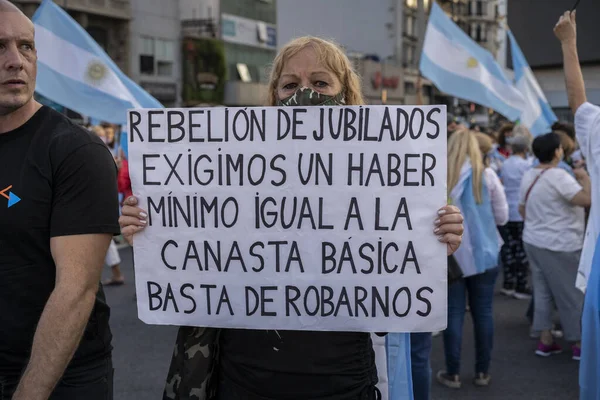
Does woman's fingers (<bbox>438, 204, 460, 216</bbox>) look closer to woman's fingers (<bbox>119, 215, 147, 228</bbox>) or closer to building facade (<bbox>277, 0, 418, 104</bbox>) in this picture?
woman's fingers (<bbox>119, 215, 147, 228</bbox>)

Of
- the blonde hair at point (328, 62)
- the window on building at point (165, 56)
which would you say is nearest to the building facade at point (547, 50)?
the window on building at point (165, 56)

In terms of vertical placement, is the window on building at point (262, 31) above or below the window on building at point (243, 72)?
above

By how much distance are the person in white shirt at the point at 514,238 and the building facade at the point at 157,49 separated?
27.2 m

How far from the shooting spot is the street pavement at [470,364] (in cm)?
477

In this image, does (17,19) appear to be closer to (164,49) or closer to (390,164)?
(390,164)

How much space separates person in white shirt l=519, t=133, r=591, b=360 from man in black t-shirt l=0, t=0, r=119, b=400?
14.6 feet

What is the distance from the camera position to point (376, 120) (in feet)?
7.22

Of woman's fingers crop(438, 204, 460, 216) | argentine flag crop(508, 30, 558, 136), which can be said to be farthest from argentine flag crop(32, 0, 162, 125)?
argentine flag crop(508, 30, 558, 136)

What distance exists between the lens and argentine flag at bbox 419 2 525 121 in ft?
29.8

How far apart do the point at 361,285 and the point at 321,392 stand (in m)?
0.37

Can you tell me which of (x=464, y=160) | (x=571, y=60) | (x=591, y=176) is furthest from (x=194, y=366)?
(x=464, y=160)

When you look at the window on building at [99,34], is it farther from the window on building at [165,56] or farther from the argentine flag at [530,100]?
the argentine flag at [530,100]

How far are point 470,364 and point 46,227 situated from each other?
168 inches

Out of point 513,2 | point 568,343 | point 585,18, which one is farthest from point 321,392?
point 513,2
